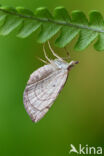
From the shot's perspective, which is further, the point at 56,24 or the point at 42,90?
the point at 42,90

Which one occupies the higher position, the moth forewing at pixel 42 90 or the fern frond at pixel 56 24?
the fern frond at pixel 56 24

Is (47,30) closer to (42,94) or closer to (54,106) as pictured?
(42,94)

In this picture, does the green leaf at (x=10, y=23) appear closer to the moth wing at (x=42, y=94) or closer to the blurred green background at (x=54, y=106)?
the moth wing at (x=42, y=94)

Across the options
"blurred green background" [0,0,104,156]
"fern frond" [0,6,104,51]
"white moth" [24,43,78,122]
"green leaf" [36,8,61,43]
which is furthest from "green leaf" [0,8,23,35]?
"blurred green background" [0,0,104,156]

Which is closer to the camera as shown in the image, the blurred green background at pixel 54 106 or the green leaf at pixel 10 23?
the green leaf at pixel 10 23

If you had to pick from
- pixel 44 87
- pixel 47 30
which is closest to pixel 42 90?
pixel 44 87

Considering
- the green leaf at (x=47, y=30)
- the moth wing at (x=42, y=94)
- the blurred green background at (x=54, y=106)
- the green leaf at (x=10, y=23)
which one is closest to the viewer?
the green leaf at (x=10, y=23)

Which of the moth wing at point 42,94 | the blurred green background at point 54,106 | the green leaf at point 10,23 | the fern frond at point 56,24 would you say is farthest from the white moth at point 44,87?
the blurred green background at point 54,106
